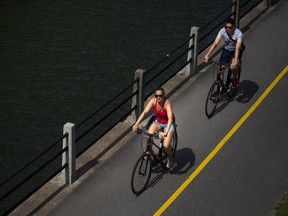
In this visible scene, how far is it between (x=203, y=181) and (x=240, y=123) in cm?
241

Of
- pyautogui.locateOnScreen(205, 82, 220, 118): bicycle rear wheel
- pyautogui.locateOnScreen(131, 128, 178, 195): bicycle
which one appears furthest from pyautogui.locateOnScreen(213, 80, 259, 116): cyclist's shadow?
pyautogui.locateOnScreen(131, 128, 178, 195): bicycle

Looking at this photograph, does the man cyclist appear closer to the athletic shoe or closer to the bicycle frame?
the athletic shoe

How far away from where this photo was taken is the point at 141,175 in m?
13.4

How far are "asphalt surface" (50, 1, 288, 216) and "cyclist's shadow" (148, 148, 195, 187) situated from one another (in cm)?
2

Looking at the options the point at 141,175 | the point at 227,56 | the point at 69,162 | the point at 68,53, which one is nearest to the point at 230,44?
the point at 227,56

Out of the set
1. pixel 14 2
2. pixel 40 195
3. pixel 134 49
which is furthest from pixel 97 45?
pixel 40 195

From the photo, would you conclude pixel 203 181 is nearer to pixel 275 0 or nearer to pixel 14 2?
pixel 275 0

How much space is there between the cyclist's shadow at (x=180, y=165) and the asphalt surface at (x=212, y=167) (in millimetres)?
18

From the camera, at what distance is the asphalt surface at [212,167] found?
13.1m

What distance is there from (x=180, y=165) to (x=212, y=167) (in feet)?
2.13

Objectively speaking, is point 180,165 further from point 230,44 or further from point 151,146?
point 230,44

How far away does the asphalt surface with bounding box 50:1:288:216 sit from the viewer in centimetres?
1313

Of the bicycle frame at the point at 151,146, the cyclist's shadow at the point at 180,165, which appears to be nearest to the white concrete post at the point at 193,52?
the cyclist's shadow at the point at 180,165

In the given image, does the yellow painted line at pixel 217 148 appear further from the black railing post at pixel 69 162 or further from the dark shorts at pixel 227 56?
the black railing post at pixel 69 162
